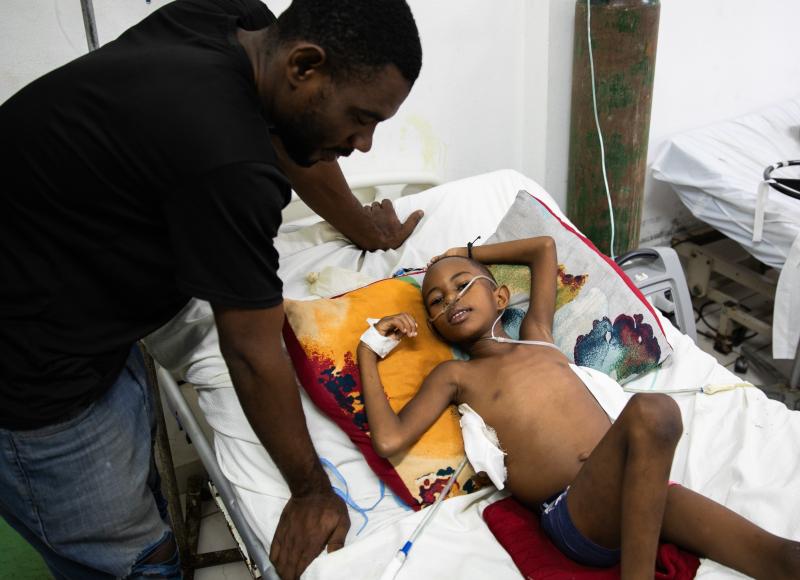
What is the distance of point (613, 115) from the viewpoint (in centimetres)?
265

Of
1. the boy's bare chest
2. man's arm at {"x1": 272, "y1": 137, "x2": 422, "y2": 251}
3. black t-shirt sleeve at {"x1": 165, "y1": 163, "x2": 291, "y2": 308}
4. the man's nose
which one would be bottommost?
the boy's bare chest

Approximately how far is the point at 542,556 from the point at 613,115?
1850 mm

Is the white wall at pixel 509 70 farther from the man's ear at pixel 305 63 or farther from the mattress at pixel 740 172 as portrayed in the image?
the man's ear at pixel 305 63

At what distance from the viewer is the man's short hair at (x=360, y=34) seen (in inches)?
41.1

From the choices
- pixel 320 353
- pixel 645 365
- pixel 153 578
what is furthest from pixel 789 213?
pixel 153 578

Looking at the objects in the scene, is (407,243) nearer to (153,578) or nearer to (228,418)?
(228,418)

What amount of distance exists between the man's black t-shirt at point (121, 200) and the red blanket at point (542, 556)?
79 cm

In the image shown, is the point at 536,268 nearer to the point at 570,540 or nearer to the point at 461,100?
the point at 570,540

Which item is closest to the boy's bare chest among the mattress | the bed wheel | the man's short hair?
the man's short hair

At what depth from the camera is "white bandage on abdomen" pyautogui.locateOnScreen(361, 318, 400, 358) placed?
170cm

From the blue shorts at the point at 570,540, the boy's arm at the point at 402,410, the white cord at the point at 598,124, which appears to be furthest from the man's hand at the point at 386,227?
the blue shorts at the point at 570,540

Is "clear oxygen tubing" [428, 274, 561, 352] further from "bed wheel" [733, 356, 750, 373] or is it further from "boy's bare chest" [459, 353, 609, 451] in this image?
"bed wheel" [733, 356, 750, 373]

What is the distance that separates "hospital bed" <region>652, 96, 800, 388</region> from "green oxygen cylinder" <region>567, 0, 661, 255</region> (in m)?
0.37

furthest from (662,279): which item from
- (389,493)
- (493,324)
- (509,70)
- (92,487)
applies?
(92,487)
